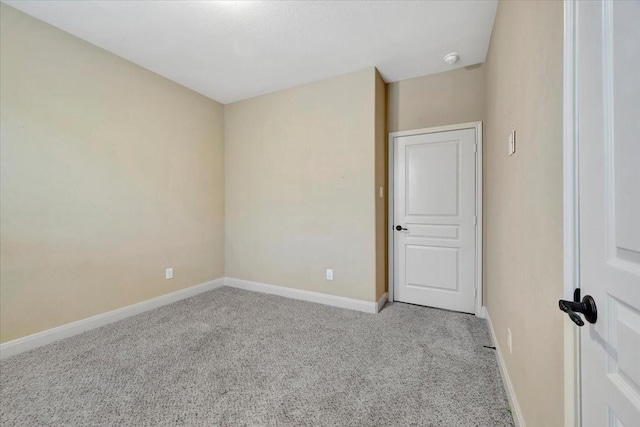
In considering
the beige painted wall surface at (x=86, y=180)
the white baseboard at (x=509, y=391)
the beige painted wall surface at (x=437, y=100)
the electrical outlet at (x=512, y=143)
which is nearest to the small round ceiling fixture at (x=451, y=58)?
the beige painted wall surface at (x=437, y=100)

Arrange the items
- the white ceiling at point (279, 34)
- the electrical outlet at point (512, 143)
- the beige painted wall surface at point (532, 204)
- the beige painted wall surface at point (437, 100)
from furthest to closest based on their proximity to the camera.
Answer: the beige painted wall surface at point (437, 100)
the white ceiling at point (279, 34)
the electrical outlet at point (512, 143)
the beige painted wall surface at point (532, 204)

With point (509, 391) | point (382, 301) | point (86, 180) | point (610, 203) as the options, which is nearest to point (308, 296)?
point (382, 301)

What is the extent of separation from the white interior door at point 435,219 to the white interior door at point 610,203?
227 cm

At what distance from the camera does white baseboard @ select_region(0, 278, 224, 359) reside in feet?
6.77

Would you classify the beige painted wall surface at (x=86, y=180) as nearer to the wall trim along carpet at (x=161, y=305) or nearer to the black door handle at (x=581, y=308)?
the wall trim along carpet at (x=161, y=305)

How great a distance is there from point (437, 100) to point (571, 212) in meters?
2.64

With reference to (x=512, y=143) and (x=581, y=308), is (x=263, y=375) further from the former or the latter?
(x=512, y=143)

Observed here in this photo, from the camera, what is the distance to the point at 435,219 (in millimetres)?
3000

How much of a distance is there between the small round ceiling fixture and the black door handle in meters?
2.66

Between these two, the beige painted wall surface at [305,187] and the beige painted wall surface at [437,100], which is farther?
the beige painted wall surface at [305,187]

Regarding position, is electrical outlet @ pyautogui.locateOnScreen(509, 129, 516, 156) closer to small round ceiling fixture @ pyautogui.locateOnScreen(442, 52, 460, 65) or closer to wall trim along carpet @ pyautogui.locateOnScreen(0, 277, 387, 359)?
small round ceiling fixture @ pyautogui.locateOnScreen(442, 52, 460, 65)

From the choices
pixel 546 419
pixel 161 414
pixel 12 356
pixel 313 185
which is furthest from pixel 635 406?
pixel 12 356

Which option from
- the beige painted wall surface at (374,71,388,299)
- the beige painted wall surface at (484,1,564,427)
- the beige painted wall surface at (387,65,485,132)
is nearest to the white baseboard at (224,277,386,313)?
the beige painted wall surface at (374,71,388,299)

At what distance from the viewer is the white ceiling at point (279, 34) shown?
2041mm
